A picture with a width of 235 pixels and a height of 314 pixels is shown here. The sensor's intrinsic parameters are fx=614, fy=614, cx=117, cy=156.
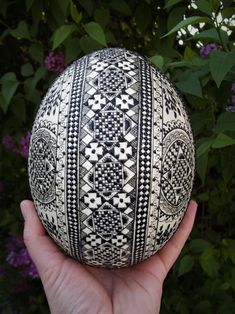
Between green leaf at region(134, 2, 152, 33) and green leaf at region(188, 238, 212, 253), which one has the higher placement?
green leaf at region(134, 2, 152, 33)

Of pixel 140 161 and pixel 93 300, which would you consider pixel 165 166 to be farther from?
pixel 93 300

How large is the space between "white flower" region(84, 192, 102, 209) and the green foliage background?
0.28 m

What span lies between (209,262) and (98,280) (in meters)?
0.35

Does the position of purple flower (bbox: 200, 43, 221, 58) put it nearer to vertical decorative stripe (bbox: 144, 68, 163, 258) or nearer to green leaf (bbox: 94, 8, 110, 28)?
vertical decorative stripe (bbox: 144, 68, 163, 258)

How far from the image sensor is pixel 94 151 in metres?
1.25

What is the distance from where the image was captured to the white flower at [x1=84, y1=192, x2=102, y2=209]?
4.15 feet

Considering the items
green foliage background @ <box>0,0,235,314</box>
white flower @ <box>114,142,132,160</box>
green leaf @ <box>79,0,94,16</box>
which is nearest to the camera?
white flower @ <box>114,142,132,160</box>

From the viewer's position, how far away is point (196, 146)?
5.02ft

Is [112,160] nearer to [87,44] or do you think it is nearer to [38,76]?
[87,44]

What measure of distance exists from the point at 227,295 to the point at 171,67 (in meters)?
0.68

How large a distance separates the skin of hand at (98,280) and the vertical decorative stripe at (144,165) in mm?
158

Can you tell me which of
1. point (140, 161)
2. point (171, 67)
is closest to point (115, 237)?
point (140, 161)

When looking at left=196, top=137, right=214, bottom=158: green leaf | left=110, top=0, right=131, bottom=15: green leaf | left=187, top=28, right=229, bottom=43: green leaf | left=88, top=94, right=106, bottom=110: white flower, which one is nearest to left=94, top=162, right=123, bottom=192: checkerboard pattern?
left=88, top=94, right=106, bottom=110: white flower

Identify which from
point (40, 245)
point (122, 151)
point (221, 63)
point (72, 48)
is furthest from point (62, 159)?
point (72, 48)
